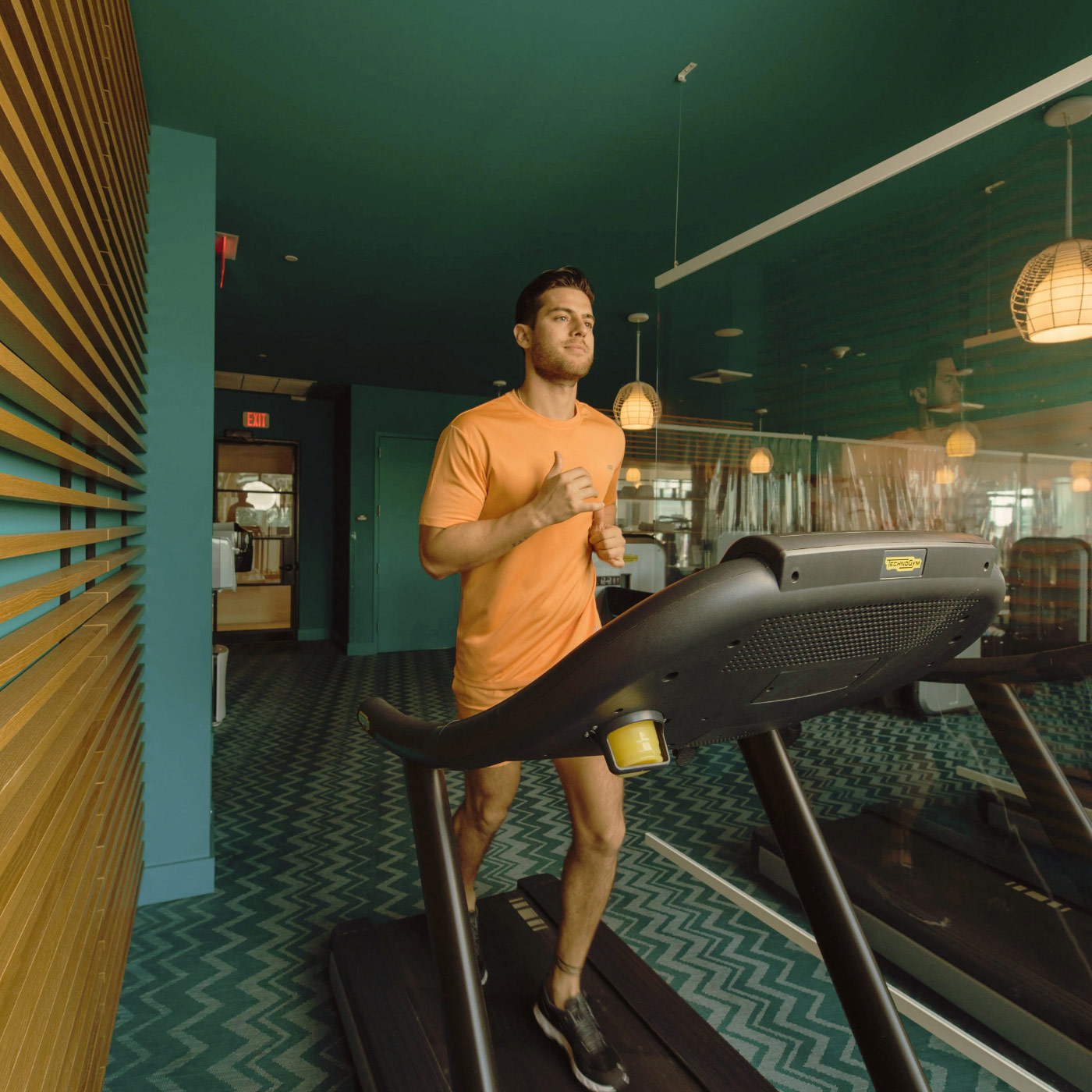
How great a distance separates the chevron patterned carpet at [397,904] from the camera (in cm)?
171

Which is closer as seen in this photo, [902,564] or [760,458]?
[902,564]

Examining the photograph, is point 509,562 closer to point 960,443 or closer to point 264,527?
point 960,443

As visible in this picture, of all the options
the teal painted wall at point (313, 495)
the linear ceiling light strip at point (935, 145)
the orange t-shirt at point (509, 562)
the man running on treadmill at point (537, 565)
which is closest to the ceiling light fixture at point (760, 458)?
the linear ceiling light strip at point (935, 145)

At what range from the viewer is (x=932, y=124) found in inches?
109

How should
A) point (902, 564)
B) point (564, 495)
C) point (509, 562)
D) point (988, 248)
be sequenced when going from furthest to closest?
point (988, 248)
point (509, 562)
point (564, 495)
point (902, 564)

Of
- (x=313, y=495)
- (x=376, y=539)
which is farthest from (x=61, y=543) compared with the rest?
(x=313, y=495)

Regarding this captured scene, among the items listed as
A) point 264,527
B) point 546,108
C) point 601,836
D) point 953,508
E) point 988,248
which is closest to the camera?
point 601,836

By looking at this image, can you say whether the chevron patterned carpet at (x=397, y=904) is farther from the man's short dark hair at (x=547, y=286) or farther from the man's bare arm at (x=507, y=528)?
the man's short dark hair at (x=547, y=286)

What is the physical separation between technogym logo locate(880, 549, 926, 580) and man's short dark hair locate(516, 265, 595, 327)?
131 cm

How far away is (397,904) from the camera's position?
7.78ft

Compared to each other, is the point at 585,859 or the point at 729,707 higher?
the point at 729,707

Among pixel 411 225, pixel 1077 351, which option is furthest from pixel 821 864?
pixel 411 225

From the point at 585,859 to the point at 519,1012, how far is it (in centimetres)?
41

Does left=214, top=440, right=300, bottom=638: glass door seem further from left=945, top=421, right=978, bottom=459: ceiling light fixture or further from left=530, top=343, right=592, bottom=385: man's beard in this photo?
left=945, top=421, right=978, bottom=459: ceiling light fixture
